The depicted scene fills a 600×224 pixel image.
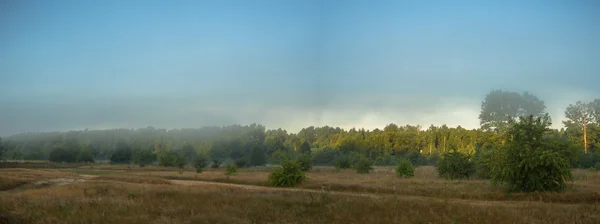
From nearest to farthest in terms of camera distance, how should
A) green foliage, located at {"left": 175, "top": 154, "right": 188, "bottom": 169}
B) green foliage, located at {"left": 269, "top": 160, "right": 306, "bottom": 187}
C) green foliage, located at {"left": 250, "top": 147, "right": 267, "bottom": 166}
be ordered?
green foliage, located at {"left": 269, "top": 160, "right": 306, "bottom": 187} → green foliage, located at {"left": 175, "top": 154, "right": 188, "bottom": 169} → green foliage, located at {"left": 250, "top": 147, "right": 267, "bottom": 166}

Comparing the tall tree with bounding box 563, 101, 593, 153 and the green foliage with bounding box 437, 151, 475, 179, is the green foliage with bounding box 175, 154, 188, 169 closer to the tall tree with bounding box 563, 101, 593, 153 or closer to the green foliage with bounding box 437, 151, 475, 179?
the green foliage with bounding box 437, 151, 475, 179

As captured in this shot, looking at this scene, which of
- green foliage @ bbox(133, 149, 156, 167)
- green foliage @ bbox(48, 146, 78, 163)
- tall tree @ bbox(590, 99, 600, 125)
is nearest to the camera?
tall tree @ bbox(590, 99, 600, 125)

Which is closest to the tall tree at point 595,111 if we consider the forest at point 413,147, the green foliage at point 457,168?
the forest at point 413,147

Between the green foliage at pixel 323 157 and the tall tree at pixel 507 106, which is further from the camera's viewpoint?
the green foliage at pixel 323 157

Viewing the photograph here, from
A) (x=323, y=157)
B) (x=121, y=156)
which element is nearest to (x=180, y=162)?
(x=121, y=156)

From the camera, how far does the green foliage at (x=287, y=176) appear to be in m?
35.0

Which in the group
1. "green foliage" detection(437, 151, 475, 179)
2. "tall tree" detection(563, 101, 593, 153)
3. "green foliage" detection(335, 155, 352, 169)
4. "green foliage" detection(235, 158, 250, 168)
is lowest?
"green foliage" detection(235, 158, 250, 168)

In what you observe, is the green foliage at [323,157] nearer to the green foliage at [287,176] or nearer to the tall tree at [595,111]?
the tall tree at [595,111]

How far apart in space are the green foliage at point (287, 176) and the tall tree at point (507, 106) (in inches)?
2686

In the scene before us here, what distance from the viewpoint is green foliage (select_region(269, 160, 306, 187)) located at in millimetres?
34969

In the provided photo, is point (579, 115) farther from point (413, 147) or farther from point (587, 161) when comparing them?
point (413, 147)

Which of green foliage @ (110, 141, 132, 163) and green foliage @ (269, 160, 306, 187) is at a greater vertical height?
green foliage @ (269, 160, 306, 187)

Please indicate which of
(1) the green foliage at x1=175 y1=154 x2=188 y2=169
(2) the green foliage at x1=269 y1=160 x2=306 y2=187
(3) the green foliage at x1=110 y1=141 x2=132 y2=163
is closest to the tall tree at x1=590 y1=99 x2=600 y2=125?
(2) the green foliage at x1=269 y1=160 x2=306 y2=187

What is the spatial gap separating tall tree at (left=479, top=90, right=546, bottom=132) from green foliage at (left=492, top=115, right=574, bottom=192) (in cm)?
6837
